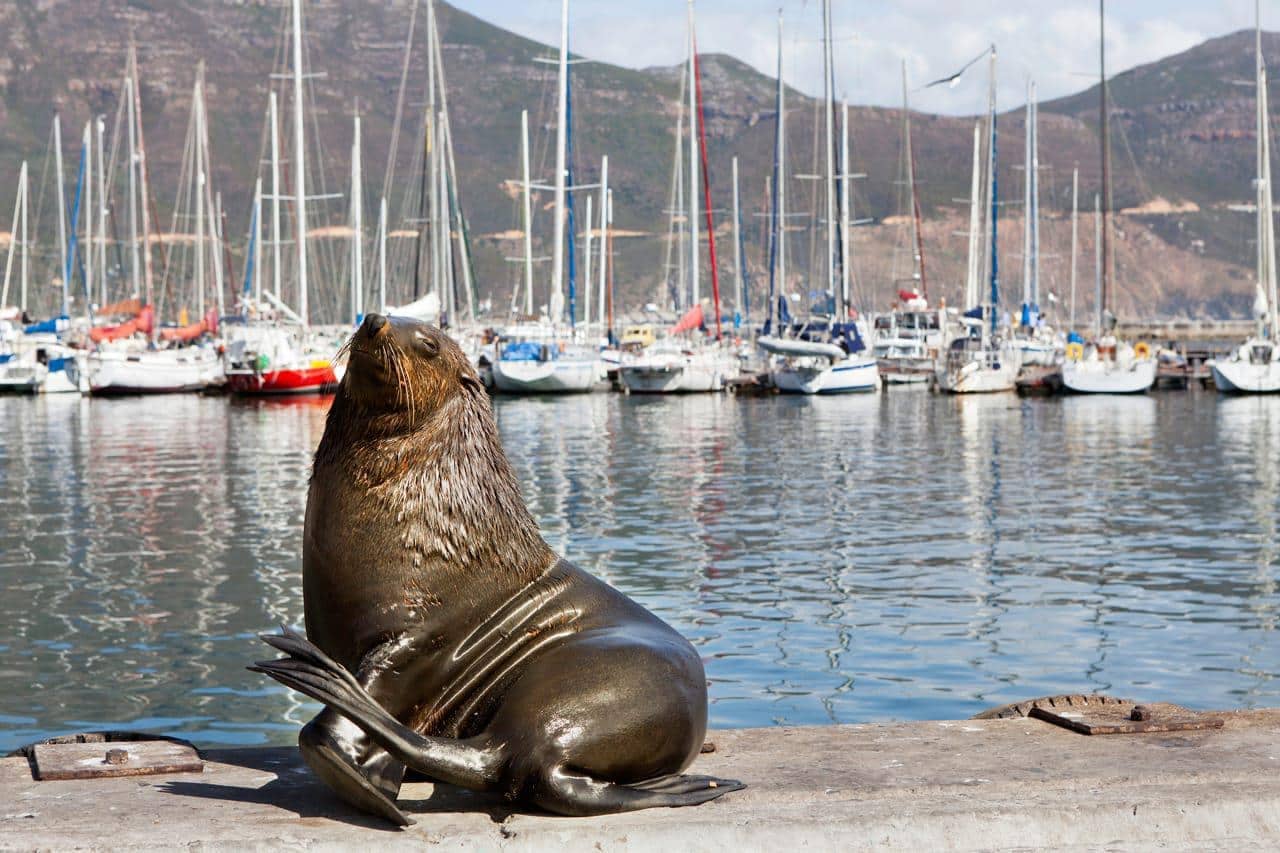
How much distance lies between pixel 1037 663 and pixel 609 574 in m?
5.64

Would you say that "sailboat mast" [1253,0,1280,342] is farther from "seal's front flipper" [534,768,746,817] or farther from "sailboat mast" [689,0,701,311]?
"seal's front flipper" [534,768,746,817]

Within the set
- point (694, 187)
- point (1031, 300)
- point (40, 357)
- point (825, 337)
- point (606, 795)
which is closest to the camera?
point (606, 795)

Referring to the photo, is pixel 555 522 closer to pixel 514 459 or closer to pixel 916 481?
pixel 916 481

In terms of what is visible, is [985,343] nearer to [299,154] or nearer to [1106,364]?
[1106,364]

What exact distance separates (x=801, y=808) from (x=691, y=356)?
56.0 meters

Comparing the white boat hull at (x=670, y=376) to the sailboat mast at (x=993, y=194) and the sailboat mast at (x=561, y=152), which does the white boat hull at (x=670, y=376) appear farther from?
the sailboat mast at (x=993, y=194)

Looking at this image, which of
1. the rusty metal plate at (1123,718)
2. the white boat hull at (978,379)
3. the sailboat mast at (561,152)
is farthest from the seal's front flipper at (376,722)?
the white boat hull at (978,379)

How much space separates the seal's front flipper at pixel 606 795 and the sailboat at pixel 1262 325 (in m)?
55.5

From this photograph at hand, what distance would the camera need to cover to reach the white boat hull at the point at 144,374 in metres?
61.3

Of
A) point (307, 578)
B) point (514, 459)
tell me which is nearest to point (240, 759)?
point (307, 578)

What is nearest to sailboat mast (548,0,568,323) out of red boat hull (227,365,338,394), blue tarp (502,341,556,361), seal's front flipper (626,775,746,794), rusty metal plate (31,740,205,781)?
blue tarp (502,341,556,361)

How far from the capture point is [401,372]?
5.68 m

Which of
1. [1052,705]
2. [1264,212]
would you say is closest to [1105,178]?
[1264,212]

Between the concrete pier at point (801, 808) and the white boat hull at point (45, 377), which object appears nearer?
the concrete pier at point (801, 808)
